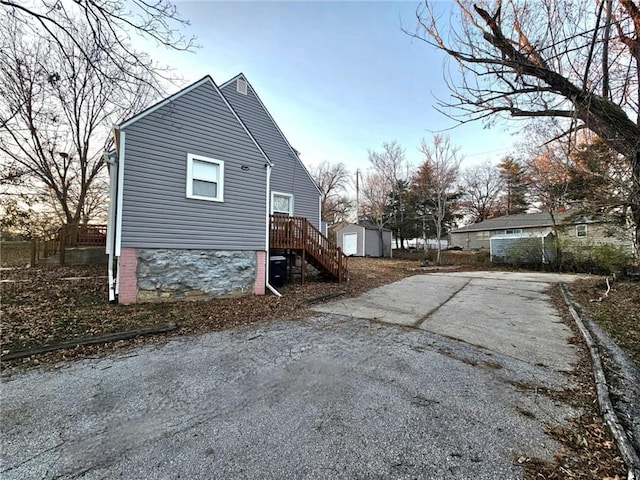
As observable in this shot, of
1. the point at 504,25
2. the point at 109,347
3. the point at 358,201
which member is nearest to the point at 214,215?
the point at 109,347

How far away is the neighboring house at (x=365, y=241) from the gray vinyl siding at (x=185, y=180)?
17126 millimetres

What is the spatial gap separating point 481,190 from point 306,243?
107 ft

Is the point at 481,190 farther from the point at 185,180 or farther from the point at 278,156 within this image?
the point at 185,180

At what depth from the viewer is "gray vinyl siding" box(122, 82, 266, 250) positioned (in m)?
6.14

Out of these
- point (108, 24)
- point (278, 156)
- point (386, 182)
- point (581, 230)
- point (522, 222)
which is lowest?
point (581, 230)

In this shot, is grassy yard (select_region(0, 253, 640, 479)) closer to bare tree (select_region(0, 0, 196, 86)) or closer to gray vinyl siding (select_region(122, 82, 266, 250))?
gray vinyl siding (select_region(122, 82, 266, 250))

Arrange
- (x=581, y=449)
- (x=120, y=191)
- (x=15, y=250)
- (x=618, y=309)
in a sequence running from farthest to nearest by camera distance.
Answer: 1. (x=15, y=250)
2. (x=618, y=309)
3. (x=120, y=191)
4. (x=581, y=449)

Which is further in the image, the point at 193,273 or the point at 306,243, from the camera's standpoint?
the point at 306,243

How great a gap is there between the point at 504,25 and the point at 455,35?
2.95 ft

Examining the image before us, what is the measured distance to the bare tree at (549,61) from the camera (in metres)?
4.67

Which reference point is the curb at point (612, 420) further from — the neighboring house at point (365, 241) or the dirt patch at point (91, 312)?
the neighboring house at point (365, 241)

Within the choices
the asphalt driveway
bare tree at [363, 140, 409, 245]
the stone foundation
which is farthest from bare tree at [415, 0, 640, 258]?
bare tree at [363, 140, 409, 245]

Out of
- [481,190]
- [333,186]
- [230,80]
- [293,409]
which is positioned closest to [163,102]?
[230,80]

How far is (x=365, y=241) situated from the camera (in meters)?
24.2
